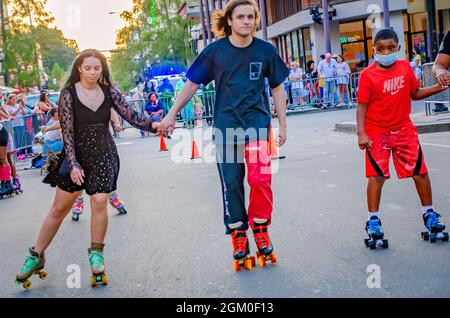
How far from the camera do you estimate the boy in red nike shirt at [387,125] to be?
243 inches

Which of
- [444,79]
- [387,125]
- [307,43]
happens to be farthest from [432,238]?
[307,43]

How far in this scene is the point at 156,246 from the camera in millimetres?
7188

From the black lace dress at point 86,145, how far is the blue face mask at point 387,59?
2029 millimetres

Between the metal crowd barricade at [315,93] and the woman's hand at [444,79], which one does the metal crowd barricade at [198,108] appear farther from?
the woman's hand at [444,79]

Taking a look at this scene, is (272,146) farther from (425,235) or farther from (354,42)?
(354,42)

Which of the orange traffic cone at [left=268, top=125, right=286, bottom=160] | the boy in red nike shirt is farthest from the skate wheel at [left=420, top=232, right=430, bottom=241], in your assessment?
the orange traffic cone at [left=268, top=125, right=286, bottom=160]

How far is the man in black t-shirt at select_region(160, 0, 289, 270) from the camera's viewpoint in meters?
5.89

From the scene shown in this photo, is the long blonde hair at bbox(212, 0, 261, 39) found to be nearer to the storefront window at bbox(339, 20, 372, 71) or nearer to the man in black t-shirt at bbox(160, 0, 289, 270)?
the man in black t-shirt at bbox(160, 0, 289, 270)

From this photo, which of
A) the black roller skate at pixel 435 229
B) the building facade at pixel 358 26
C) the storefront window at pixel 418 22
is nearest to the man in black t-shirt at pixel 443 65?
the black roller skate at pixel 435 229

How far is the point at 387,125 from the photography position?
6238 millimetres

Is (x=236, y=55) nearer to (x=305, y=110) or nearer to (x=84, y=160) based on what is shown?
(x=84, y=160)

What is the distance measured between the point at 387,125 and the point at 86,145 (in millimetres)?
2258

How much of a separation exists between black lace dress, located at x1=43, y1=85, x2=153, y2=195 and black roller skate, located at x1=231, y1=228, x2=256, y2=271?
98cm
